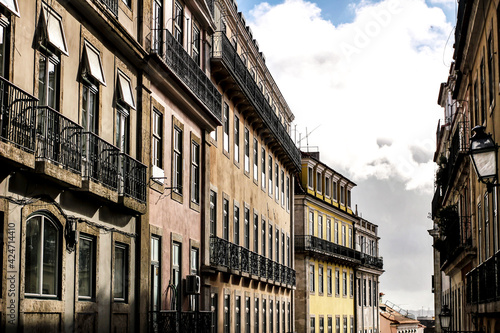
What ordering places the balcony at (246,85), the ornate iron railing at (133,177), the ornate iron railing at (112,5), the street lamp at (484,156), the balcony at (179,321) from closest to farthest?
the street lamp at (484,156), the ornate iron railing at (112,5), the ornate iron railing at (133,177), the balcony at (179,321), the balcony at (246,85)

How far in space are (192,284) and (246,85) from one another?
34.9ft

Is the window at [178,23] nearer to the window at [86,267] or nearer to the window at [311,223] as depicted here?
the window at [86,267]

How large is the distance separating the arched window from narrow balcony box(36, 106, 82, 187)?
0.73 m

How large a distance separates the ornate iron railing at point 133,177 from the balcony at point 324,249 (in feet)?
105

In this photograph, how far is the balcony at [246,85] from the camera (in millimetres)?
26547

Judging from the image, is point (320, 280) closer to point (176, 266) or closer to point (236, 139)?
point (236, 139)

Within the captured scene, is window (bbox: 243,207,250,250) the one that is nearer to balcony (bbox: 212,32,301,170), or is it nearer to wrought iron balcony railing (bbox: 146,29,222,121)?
balcony (bbox: 212,32,301,170)

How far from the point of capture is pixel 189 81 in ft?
72.2

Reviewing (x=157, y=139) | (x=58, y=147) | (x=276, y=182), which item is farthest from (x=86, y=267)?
(x=276, y=182)

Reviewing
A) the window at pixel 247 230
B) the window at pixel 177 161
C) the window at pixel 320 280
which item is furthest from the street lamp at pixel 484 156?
the window at pixel 320 280

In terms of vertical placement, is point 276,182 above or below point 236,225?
above

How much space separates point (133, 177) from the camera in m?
17.1

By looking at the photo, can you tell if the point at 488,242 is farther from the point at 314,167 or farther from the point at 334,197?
the point at 334,197

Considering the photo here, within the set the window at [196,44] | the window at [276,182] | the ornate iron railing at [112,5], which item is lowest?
the window at [276,182]
